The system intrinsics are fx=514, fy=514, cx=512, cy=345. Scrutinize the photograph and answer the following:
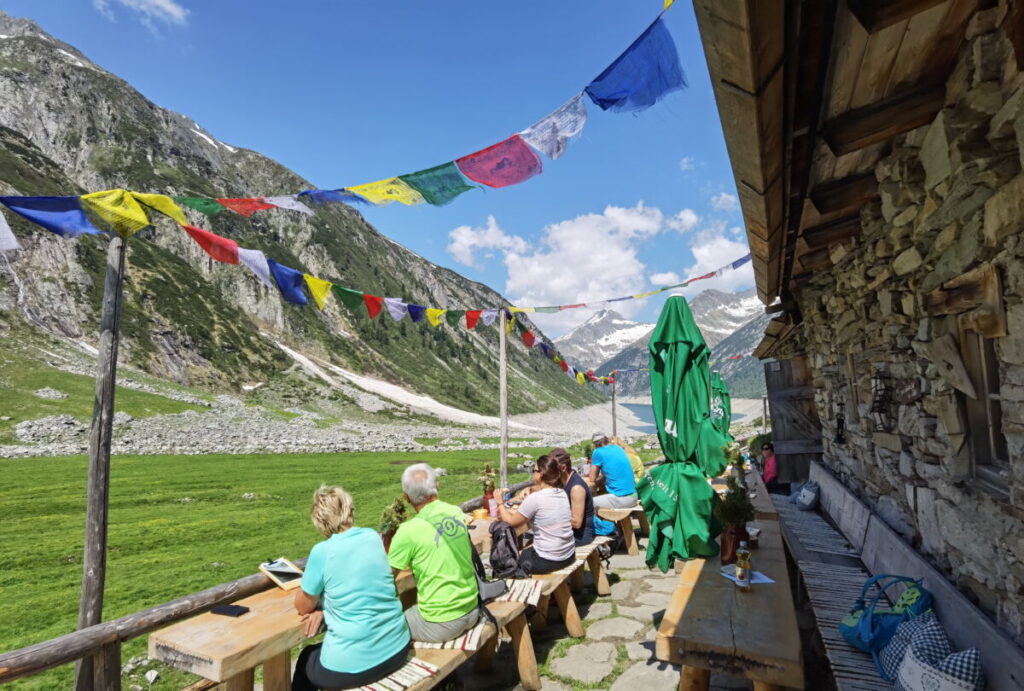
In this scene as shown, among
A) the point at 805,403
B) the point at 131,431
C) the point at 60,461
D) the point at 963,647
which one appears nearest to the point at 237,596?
the point at 963,647

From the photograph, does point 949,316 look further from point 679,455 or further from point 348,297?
point 348,297

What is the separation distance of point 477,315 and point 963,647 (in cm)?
999

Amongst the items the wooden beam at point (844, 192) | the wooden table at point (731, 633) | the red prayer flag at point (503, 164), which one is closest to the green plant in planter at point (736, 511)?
the wooden table at point (731, 633)

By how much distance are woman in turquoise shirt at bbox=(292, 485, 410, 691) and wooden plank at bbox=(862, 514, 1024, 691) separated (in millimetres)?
3123

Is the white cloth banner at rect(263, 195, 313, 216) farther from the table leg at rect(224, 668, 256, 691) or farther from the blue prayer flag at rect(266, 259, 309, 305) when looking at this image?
the table leg at rect(224, 668, 256, 691)

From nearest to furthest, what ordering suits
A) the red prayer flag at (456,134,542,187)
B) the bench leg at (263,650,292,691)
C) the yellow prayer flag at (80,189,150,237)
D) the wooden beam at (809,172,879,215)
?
1. the bench leg at (263,650,292,691)
2. the yellow prayer flag at (80,189,150,237)
3. the wooden beam at (809,172,879,215)
4. the red prayer flag at (456,134,542,187)

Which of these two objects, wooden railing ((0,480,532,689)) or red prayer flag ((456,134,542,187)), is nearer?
wooden railing ((0,480,532,689))

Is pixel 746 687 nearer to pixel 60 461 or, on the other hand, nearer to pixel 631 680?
pixel 631 680

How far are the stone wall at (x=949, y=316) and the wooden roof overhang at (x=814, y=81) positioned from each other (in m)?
0.18

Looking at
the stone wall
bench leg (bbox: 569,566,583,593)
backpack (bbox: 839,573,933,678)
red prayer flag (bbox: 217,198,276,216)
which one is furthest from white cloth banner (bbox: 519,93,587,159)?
bench leg (bbox: 569,566,583,593)

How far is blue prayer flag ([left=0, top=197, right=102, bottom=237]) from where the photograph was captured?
4059 mm

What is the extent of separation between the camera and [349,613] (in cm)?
305

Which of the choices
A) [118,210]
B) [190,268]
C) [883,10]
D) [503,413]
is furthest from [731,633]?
[190,268]

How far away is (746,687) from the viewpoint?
3.71m
